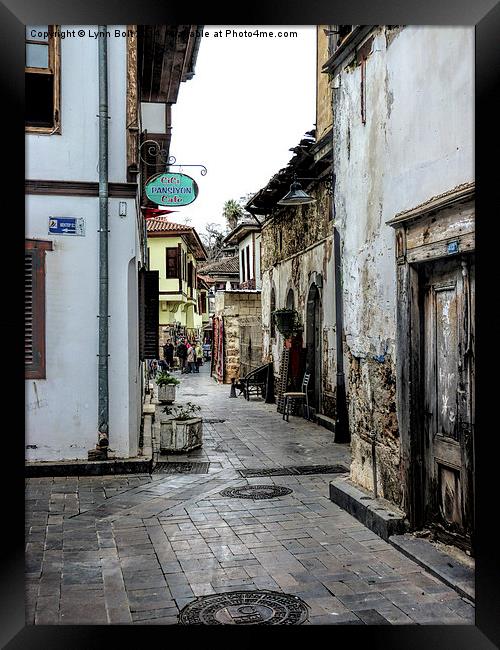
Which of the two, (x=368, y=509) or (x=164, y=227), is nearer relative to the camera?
(x=368, y=509)

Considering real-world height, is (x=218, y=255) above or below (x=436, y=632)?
above

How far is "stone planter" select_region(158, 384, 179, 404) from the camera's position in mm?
17272

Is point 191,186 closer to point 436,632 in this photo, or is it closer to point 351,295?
point 351,295

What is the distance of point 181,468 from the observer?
9.52m

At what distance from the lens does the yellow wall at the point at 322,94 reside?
13797 millimetres

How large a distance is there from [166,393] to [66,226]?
8.70m

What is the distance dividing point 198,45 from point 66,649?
1008 centimetres

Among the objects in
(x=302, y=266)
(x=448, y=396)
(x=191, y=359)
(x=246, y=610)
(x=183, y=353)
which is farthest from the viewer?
(x=191, y=359)

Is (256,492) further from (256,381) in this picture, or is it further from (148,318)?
(256,381)

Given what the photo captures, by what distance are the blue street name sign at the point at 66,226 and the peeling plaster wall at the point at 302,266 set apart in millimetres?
5871

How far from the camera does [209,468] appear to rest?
9586mm

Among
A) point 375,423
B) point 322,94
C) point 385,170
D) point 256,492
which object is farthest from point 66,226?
point 322,94

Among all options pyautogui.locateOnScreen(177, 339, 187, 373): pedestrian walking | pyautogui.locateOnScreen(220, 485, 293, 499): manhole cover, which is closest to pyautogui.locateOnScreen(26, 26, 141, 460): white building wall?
pyautogui.locateOnScreen(220, 485, 293, 499): manhole cover
